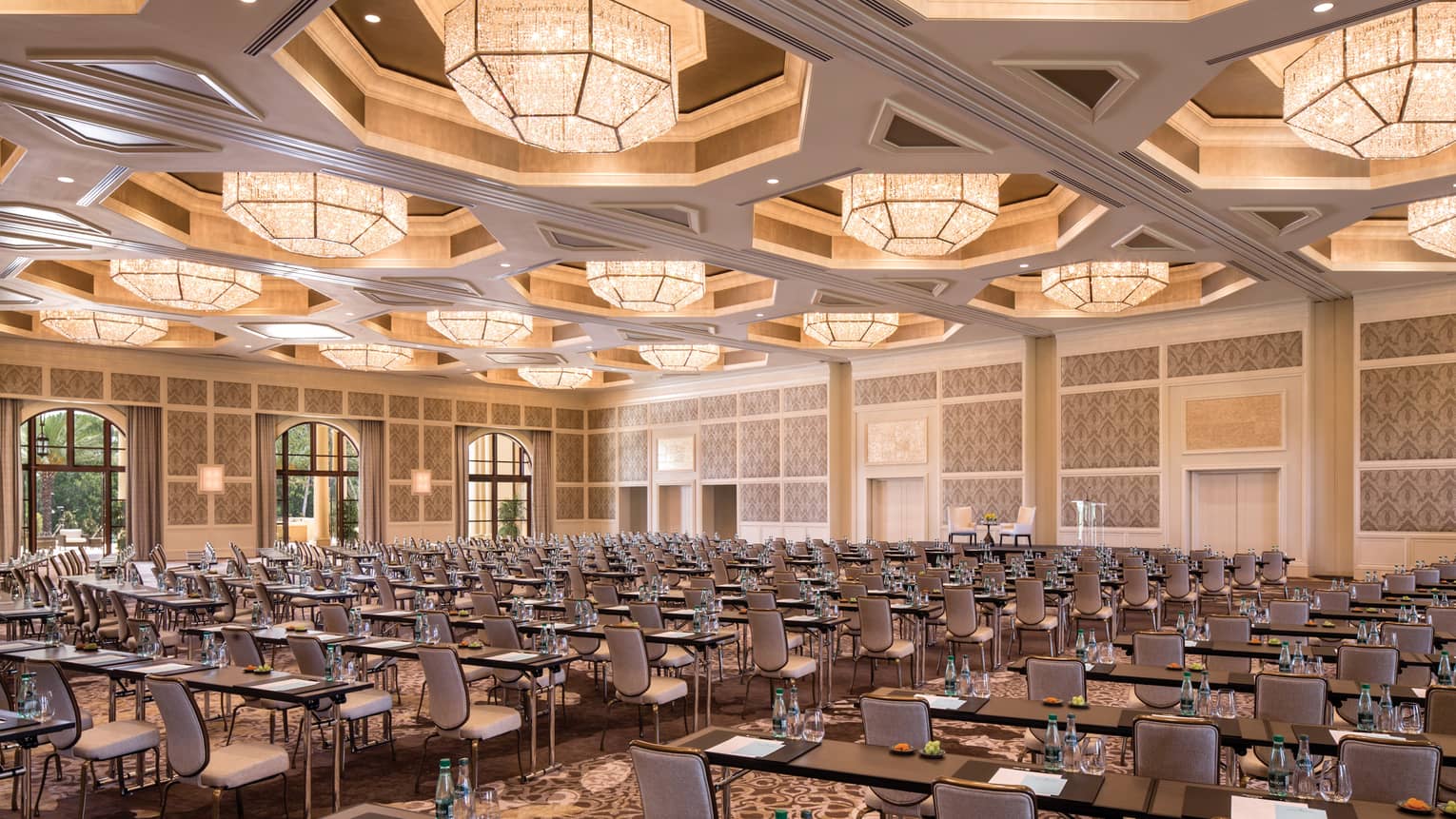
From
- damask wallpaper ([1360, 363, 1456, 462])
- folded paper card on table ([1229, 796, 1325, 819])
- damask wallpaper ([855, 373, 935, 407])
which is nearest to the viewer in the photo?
folded paper card on table ([1229, 796, 1325, 819])

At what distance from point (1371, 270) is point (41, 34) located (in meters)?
16.8

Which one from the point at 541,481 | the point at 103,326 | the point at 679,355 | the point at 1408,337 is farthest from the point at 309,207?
the point at 541,481

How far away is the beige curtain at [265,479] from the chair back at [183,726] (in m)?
20.9

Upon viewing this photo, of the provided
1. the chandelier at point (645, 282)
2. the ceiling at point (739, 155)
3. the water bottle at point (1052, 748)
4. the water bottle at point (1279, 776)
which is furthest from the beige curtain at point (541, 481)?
the water bottle at point (1279, 776)

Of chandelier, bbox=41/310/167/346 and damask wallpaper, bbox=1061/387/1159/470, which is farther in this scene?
damask wallpaper, bbox=1061/387/1159/470

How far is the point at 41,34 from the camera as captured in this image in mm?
7074

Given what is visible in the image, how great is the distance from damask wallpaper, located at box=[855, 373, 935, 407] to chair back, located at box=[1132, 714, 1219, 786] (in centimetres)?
1913

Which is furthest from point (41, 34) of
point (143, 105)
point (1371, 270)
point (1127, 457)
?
point (1127, 457)

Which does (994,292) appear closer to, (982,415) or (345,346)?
(982,415)

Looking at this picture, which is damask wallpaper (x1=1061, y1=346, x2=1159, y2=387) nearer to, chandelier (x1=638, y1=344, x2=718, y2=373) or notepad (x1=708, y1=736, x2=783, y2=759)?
chandelier (x1=638, y1=344, x2=718, y2=373)

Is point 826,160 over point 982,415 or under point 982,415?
over

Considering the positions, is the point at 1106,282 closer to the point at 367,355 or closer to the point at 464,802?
the point at 464,802

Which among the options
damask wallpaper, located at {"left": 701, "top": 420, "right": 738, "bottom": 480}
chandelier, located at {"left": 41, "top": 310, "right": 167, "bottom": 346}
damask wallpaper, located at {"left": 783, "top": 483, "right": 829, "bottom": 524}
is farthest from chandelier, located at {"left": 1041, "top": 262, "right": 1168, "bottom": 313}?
chandelier, located at {"left": 41, "top": 310, "right": 167, "bottom": 346}

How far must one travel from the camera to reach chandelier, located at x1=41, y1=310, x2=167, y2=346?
18.3 metres
